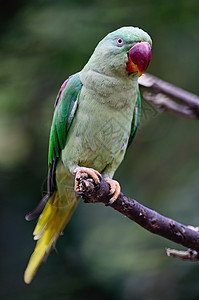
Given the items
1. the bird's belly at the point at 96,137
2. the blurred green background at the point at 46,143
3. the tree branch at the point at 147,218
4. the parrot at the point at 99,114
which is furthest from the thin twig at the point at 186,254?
the blurred green background at the point at 46,143

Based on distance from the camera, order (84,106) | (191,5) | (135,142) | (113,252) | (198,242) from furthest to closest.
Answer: (135,142)
(191,5)
(113,252)
(84,106)
(198,242)

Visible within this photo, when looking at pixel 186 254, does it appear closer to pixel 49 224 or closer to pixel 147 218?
pixel 147 218

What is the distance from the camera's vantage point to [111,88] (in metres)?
1.91

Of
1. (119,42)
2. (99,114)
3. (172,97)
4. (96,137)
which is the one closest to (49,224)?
(96,137)

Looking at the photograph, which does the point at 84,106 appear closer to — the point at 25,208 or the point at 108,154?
the point at 108,154

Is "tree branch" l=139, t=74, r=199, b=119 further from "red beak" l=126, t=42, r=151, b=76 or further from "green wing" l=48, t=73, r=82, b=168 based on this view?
"green wing" l=48, t=73, r=82, b=168

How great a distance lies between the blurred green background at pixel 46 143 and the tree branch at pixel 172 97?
0.93 m

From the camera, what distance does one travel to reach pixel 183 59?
316 centimetres

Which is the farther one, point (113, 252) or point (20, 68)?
point (20, 68)

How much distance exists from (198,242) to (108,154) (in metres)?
0.60

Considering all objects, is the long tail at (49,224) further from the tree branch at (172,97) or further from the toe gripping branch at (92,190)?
the tree branch at (172,97)

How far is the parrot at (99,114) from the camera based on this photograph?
181cm

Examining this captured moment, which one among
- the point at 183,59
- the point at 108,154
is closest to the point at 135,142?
the point at 183,59

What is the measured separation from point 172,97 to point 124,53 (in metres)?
0.35
